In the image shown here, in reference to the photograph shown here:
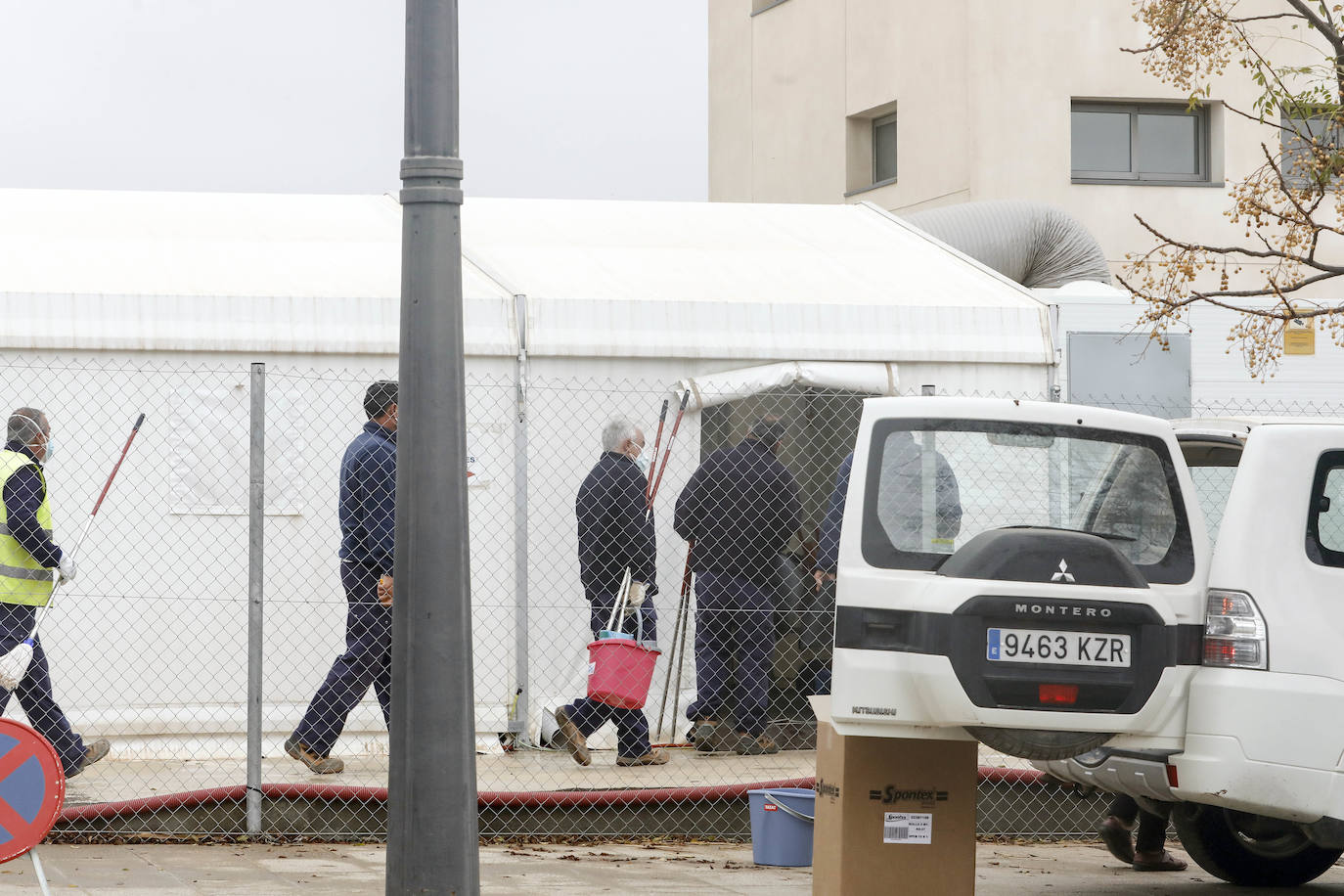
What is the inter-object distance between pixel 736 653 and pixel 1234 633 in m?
4.32

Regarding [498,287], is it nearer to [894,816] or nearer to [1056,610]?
[894,816]

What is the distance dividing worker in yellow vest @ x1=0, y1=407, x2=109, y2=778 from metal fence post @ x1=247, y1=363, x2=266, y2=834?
1.20m

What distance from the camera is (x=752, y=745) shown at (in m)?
9.61

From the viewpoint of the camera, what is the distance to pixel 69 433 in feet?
32.4

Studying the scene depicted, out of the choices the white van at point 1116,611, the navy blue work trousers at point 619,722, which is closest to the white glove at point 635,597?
the navy blue work trousers at point 619,722

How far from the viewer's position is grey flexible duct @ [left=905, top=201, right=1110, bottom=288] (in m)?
14.6

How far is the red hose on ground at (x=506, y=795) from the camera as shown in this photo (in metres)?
7.48

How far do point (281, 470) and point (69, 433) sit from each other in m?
1.25

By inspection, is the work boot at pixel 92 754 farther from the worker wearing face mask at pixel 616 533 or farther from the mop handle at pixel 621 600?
the mop handle at pixel 621 600

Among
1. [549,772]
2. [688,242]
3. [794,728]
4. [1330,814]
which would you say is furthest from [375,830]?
[688,242]

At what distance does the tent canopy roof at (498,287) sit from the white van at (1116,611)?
14.4 ft

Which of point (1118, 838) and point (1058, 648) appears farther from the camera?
point (1118, 838)

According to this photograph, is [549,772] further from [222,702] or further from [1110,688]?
[1110,688]

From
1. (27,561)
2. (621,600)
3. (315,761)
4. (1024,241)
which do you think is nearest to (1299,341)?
(1024,241)
